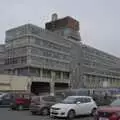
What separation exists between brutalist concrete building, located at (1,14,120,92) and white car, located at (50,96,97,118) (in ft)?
171

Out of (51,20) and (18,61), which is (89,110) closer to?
(18,61)

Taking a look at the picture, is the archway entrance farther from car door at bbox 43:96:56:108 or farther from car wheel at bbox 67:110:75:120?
car wheel at bbox 67:110:75:120

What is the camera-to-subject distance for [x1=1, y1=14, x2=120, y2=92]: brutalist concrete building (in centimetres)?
8069

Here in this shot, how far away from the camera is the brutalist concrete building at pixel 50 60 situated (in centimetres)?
8069

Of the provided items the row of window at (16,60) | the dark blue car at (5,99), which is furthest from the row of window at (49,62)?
the dark blue car at (5,99)

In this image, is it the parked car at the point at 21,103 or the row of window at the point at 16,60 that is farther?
the row of window at the point at 16,60

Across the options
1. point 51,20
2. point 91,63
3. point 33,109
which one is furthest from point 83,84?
point 33,109

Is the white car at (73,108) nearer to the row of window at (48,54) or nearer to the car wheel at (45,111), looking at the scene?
the car wheel at (45,111)

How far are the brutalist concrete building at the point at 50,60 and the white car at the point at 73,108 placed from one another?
2050 inches

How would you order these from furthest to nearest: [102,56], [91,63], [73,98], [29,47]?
[102,56], [91,63], [29,47], [73,98]

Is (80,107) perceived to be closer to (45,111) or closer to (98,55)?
(45,111)

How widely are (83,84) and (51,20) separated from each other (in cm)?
4384

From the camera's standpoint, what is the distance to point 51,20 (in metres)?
134

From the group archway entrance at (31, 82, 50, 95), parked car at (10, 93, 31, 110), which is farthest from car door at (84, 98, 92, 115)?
archway entrance at (31, 82, 50, 95)
